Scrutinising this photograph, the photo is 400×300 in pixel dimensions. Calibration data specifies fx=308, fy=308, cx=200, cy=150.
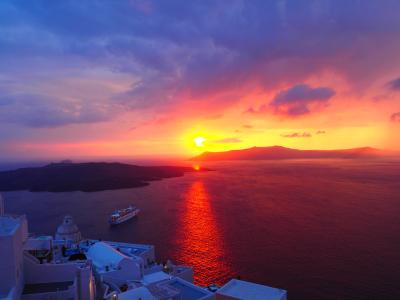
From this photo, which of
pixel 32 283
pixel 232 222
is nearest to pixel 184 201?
pixel 232 222

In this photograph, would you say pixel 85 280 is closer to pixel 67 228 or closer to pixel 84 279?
pixel 84 279

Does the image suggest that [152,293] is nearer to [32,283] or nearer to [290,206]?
Answer: [32,283]

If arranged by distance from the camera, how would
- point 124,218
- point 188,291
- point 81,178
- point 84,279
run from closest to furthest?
point 84,279 < point 188,291 < point 124,218 < point 81,178

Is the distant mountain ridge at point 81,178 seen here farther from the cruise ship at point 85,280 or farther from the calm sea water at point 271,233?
the cruise ship at point 85,280

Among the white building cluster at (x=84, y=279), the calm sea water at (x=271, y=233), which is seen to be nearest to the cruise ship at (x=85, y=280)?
the white building cluster at (x=84, y=279)

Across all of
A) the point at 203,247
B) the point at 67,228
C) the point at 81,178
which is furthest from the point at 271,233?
the point at 81,178
